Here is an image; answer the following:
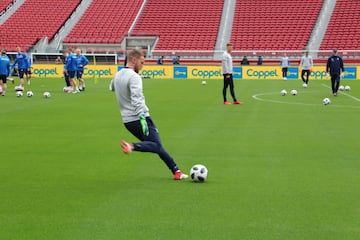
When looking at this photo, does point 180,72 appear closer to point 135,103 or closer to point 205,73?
point 205,73

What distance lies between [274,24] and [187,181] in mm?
50328

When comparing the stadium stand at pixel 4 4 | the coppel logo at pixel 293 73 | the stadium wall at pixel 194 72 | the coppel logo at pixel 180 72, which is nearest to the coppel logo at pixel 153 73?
the stadium wall at pixel 194 72

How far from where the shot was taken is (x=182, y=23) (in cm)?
6019

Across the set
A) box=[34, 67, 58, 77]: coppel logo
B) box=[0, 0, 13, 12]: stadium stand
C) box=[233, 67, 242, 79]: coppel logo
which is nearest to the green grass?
box=[233, 67, 242, 79]: coppel logo

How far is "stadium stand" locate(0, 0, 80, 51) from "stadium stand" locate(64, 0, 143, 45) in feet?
6.44

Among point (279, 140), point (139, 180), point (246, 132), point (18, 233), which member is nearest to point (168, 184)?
point (139, 180)

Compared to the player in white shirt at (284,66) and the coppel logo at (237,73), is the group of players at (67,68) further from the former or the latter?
the coppel logo at (237,73)

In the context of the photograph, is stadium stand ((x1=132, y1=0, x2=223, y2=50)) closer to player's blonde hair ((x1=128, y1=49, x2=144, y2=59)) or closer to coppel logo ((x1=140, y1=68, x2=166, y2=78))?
coppel logo ((x1=140, y1=68, x2=166, y2=78))

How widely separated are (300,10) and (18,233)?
55197mm

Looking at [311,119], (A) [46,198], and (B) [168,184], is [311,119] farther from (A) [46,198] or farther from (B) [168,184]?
(A) [46,198]

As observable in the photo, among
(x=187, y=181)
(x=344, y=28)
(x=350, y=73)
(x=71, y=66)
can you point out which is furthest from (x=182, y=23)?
(x=187, y=181)

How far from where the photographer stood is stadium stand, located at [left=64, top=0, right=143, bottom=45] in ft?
191

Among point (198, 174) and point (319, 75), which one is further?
point (319, 75)

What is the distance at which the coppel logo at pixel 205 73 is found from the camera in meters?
46.2
